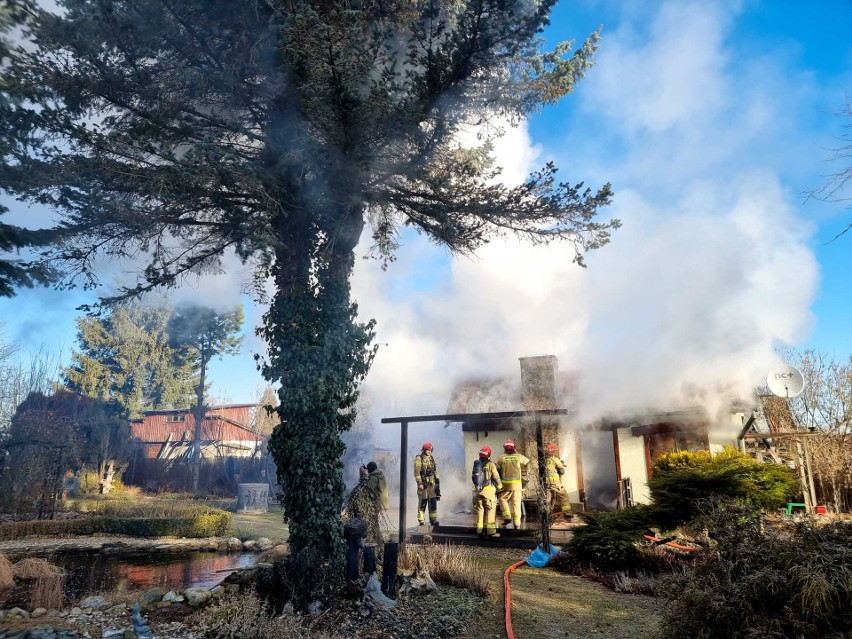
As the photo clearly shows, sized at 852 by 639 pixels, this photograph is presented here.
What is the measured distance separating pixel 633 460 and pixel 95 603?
45.5 feet

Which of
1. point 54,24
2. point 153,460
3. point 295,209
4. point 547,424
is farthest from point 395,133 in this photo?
point 153,460

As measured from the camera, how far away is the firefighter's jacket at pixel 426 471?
1298cm

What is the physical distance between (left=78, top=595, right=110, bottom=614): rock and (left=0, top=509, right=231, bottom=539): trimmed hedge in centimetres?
942

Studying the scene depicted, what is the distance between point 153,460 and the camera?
28891mm

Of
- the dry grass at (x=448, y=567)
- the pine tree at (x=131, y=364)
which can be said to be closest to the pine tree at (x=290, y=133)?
the dry grass at (x=448, y=567)

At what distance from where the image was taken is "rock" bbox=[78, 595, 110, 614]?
275 inches

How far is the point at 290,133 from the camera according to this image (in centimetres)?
794

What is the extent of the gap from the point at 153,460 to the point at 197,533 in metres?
15.2

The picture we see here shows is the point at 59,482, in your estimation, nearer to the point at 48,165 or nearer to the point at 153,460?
the point at 153,460

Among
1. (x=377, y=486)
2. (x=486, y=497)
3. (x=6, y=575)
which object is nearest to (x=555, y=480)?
(x=486, y=497)

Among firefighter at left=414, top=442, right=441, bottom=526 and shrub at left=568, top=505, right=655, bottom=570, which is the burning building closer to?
firefighter at left=414, top=442, right=441, bottom=526

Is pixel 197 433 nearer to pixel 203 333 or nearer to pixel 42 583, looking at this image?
pixel 203 333

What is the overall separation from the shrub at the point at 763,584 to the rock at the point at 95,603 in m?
7.03

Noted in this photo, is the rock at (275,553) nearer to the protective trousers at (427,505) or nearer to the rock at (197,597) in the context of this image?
the rock at (197,597)
